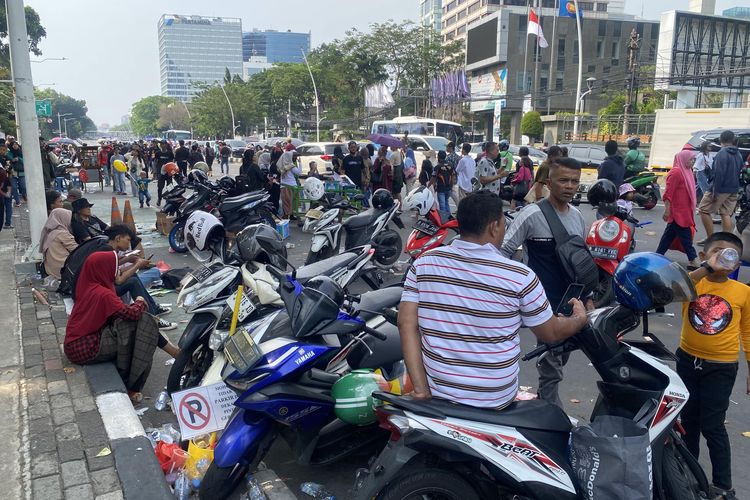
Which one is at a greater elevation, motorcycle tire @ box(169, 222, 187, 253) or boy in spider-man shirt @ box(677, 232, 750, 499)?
boy in spider-man shirt @ box(677, 232, 750, 499)

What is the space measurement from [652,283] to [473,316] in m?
0.79

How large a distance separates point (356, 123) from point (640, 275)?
53955 mm

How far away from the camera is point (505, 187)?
39.9 feet

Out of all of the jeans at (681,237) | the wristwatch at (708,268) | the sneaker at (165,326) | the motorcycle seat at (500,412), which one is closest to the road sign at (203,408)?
the motorcycle seat at (500,412)

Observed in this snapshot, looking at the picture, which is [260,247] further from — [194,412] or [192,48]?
[192,48]

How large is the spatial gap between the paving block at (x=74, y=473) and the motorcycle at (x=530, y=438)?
1.68 meters

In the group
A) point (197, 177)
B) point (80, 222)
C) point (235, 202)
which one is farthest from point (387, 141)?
point (80, 222)

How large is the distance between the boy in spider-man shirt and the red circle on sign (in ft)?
8.75

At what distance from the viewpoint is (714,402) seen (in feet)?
10.3

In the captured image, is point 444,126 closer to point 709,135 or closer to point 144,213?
point 709,135

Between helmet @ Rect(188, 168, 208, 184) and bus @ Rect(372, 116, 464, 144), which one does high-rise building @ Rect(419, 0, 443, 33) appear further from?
helmet @ Rect(188, 168, 208, 184)

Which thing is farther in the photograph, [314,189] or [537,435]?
[314,189]

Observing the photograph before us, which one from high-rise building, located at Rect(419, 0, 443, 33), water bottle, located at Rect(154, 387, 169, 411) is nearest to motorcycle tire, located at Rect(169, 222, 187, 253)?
water bottle, located at Rect(154, 387, 169, 411)

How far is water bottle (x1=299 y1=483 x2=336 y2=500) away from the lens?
3348mm
